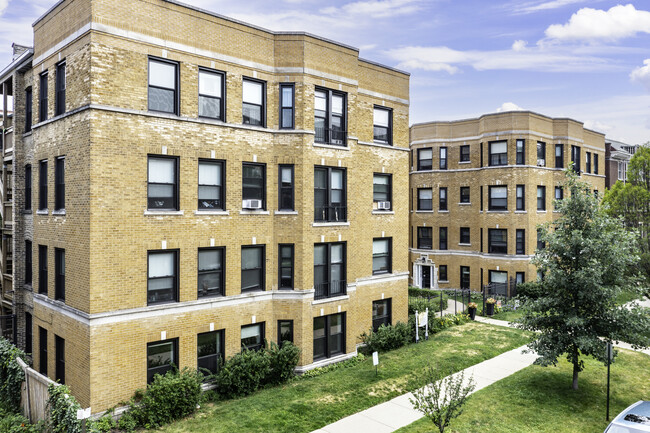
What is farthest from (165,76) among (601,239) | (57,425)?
(601,239)

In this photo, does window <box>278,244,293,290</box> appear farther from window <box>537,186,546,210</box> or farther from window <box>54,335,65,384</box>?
window <box>537,186,546,210</box>

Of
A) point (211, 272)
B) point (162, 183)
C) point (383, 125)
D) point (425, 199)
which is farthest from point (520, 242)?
point (162, 183)

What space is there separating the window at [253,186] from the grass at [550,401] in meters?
9.16

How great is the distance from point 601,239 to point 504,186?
19377 millimetres

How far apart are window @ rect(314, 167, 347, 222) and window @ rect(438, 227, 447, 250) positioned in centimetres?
2064

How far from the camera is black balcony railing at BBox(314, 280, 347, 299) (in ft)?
60.2

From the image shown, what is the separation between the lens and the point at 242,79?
664 inches

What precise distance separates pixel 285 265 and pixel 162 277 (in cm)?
479

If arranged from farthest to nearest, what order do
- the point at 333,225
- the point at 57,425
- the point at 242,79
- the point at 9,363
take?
the point at 333,225 < the point at 242,79 < the point at 9,363 < the point at 57,425

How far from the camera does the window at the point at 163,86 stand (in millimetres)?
14859

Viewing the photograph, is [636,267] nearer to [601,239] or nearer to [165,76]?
[601,239]

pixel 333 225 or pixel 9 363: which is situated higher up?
pixel 333 225

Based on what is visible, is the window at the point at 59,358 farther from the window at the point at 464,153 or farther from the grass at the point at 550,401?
the window at the point at 464,153

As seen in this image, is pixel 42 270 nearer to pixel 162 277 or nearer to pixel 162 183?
pixel 162 277
